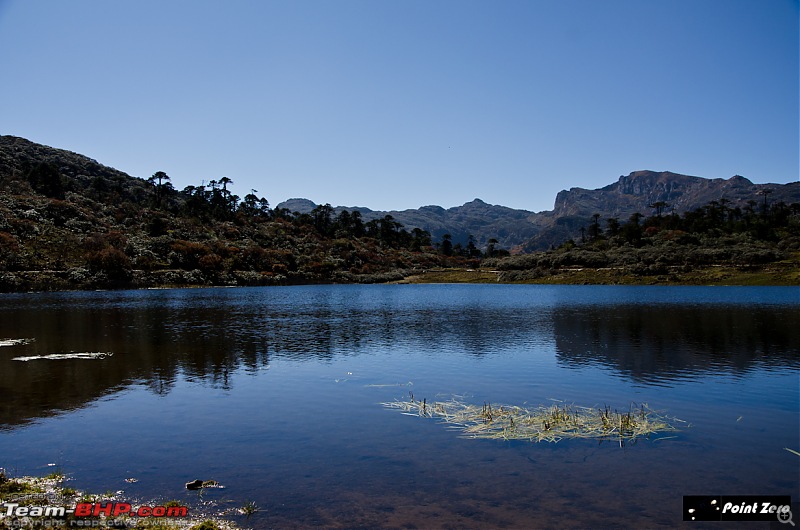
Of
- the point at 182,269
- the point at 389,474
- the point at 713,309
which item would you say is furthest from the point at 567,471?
the point at 182,269

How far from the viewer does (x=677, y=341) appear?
52.1m

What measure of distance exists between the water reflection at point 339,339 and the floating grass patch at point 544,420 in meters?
11.2

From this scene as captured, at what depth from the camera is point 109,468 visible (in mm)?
19281

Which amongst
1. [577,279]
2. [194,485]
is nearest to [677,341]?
[194,485]

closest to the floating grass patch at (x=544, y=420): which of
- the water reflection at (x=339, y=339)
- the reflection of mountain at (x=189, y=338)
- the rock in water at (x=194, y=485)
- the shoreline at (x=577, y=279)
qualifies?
the water reflection at (x=339, y=339)

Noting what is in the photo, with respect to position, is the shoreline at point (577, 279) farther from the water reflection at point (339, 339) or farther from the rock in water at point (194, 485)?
the rock in water at point (194, 485)

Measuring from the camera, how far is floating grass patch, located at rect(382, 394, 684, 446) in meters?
23.1

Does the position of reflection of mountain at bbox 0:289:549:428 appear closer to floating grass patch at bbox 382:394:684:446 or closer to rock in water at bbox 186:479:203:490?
rock in water at bbox 186:479:203:490

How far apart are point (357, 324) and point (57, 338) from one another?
3584 centimetres

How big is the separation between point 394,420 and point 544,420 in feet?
24.7

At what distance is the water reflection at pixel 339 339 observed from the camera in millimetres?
36719

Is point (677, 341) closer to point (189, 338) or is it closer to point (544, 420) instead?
point (544, 420)

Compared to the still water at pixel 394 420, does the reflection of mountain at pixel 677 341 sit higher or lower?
lower

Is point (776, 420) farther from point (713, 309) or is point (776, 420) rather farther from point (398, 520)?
point (713, 309)
